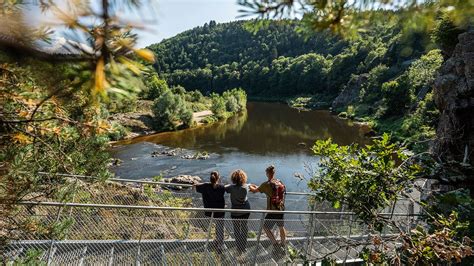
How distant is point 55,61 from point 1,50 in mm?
203

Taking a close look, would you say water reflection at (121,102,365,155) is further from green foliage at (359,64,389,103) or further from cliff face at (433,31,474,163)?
cliff face at (433,31,474,163)

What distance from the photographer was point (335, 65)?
10012 cm

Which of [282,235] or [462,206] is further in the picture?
[282,235]

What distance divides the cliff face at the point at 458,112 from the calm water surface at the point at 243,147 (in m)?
6.60

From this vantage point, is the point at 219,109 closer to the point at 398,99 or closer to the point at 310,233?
the point at 398,99

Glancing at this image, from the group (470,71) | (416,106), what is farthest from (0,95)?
(416,106)

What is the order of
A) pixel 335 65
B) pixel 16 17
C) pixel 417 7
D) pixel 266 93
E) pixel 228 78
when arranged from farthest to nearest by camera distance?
pixel 228 78, pixel 266 93, pixel 335 65, pixel 417 7, pixel 16 17

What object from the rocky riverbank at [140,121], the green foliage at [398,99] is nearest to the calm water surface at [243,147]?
the rocky riverbank at [140,121]

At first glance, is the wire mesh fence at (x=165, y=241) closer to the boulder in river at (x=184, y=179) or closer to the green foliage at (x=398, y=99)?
the boulder in river at (x=184, y=179)

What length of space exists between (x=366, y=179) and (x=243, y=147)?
31712 mm

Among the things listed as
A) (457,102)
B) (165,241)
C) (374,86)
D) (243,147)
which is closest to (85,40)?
(165,241)

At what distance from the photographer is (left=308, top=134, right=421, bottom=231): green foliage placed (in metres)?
5.93

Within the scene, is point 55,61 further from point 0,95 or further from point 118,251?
point 118,251

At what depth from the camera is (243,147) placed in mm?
37656
